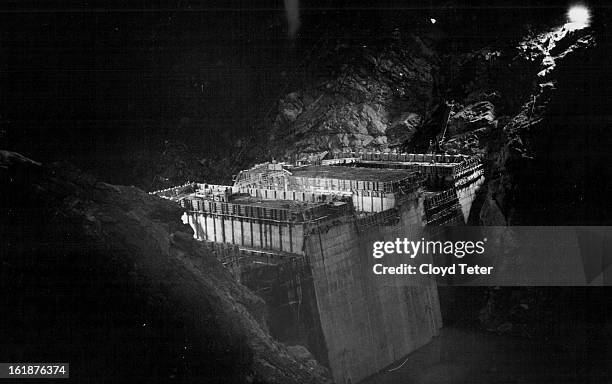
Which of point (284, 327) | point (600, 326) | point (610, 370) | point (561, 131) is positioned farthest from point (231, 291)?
point (561, 131)

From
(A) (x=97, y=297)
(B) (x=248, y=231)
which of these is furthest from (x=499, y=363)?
(A) (x=97, y=297)

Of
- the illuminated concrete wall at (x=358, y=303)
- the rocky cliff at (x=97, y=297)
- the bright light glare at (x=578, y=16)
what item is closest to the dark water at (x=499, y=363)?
the illuminated concrete wall at (x=358, y=303)

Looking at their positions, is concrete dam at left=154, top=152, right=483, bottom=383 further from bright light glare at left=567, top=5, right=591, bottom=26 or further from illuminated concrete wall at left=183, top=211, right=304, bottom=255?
bright light glare at left=567, top=5, right=591, bottom=26

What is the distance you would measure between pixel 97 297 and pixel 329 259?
545 cm

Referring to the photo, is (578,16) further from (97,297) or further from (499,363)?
(97,297)

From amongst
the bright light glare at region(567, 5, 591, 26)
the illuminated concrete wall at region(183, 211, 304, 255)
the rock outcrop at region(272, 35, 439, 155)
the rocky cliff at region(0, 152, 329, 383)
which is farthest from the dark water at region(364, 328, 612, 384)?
the rock outcrop at region(272, 35, 439, 155)

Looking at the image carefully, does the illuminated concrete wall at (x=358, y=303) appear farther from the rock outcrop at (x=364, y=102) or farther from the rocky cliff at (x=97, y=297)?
the rock outcrop at (x=364, y=102)

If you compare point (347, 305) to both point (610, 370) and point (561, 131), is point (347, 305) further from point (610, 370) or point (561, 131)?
point (561, 131)

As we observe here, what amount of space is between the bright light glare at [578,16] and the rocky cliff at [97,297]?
15.6m

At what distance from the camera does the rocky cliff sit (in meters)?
8.59

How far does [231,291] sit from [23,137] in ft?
14.6

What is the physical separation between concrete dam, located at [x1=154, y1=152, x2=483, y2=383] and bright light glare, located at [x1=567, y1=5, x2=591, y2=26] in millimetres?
8647

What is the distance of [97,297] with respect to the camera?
8680 mm

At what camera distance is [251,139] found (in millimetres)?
23750
